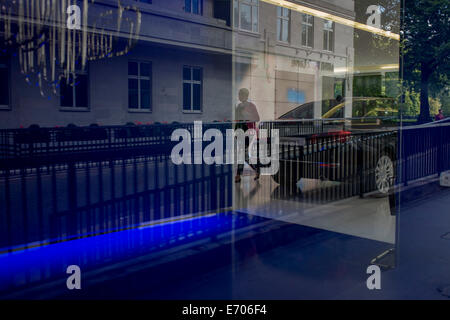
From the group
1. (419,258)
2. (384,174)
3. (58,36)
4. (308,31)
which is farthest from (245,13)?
(384,174)

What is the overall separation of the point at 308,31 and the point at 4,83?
10.2 feet

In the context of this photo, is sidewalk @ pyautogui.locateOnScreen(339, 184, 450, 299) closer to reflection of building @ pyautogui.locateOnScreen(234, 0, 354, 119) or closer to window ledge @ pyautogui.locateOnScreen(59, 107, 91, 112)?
reflection of building @ pyautogui.locateOnScreen(234, 0, 354, 119)

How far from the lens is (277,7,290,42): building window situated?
4977 millimetres

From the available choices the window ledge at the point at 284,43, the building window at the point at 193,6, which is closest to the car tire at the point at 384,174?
the window ledge at the point at 284,43

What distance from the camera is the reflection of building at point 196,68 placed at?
3703 millimetres

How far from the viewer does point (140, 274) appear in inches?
158

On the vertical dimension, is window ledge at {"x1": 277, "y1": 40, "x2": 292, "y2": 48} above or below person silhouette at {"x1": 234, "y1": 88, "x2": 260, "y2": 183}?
above

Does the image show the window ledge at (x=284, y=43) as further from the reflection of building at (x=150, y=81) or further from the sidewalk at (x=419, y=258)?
the sidewalk at (x=419, y=258)

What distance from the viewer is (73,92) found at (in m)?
3.69

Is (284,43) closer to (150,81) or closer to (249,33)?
(249,33)

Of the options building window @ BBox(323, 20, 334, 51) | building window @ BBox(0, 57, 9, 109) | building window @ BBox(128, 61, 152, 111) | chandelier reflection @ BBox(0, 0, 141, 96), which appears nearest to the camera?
building window @ BBox(0, 57, 9, 109)

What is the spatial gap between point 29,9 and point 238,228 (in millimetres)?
3107

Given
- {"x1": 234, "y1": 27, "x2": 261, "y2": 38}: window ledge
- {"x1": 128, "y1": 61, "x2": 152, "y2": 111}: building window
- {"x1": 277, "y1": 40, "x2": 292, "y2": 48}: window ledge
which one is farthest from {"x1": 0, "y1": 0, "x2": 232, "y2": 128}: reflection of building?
{"x1": 277, "y1": 40, "x2": 292, "y2": 48}: window ledge
